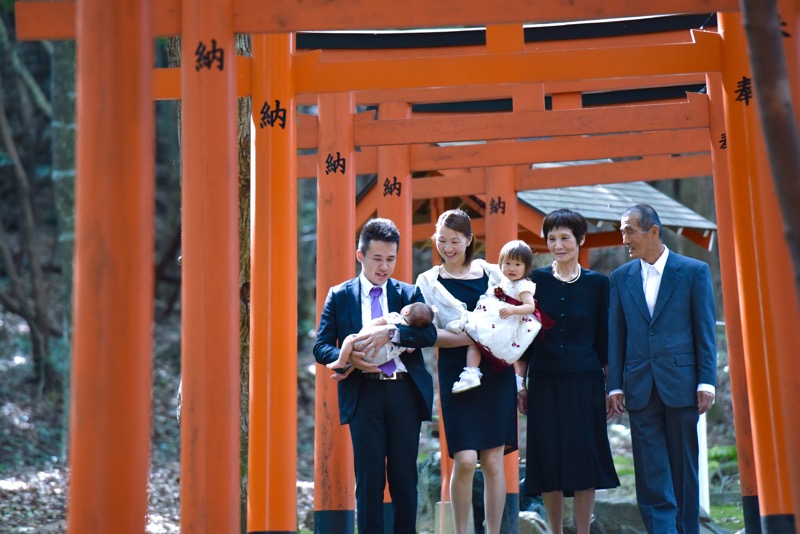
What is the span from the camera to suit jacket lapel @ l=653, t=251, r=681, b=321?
564 centimetres

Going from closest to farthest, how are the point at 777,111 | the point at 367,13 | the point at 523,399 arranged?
1. the point at 777,111
2. the point at 367,13
3. the point at 523,399

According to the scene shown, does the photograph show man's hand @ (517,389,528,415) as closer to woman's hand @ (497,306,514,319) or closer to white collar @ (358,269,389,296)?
woman's hand @ (497,306,514,319)

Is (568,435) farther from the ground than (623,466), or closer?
farther from the ground

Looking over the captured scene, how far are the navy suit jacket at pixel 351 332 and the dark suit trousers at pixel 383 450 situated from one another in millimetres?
62

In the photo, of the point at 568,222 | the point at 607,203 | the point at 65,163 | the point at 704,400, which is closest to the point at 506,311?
the point at 568,222

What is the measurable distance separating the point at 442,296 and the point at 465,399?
0.56 meters

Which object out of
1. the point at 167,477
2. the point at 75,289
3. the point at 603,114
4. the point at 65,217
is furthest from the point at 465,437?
the point at 65,217

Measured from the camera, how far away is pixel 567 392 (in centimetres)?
563

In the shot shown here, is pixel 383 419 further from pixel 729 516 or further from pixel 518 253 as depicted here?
pixel 729 516

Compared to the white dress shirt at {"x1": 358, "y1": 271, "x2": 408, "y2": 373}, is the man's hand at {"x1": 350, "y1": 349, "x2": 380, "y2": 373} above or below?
below

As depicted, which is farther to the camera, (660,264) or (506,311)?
(660,264)

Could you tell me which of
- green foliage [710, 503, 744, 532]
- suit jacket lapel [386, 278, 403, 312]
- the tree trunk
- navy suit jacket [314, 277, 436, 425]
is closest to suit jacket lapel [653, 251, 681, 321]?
navy suit jacket [314, 277, 436, 425]

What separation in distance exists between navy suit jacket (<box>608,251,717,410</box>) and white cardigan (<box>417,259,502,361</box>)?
2.42 ft

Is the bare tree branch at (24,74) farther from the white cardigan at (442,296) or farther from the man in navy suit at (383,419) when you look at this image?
the man in navy suit at (383,419)
